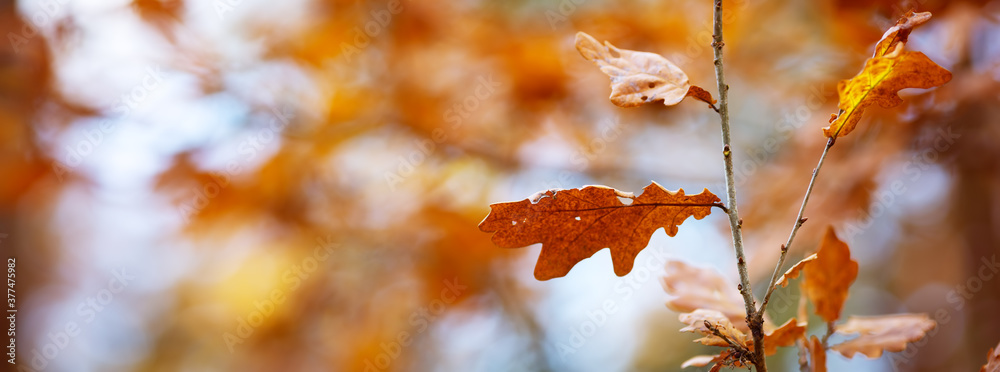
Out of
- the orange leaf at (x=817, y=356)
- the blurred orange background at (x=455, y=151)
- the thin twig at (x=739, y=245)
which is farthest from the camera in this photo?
the blurred orange background at (x=455, y=151)

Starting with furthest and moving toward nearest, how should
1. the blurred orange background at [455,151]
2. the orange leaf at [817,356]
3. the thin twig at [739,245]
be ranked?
the blurred orange background at [455,151] < the orange leaf at [817,356] < the thin twig at [739,245]

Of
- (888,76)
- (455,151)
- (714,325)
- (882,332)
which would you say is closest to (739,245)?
(714,325)

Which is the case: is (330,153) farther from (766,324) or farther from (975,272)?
(975,272)

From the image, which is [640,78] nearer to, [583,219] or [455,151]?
[583,219]

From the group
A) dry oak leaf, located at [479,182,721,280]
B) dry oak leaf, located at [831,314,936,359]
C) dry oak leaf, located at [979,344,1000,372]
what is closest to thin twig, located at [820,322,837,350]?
dry oak leaf, located at [831,314,936,359]

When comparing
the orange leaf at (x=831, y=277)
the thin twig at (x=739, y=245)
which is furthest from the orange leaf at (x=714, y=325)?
the orange leaf at (x=831, y=277)

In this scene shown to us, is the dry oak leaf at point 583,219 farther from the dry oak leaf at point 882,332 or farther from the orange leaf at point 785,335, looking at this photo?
the dry oak leaf at point 882,332
